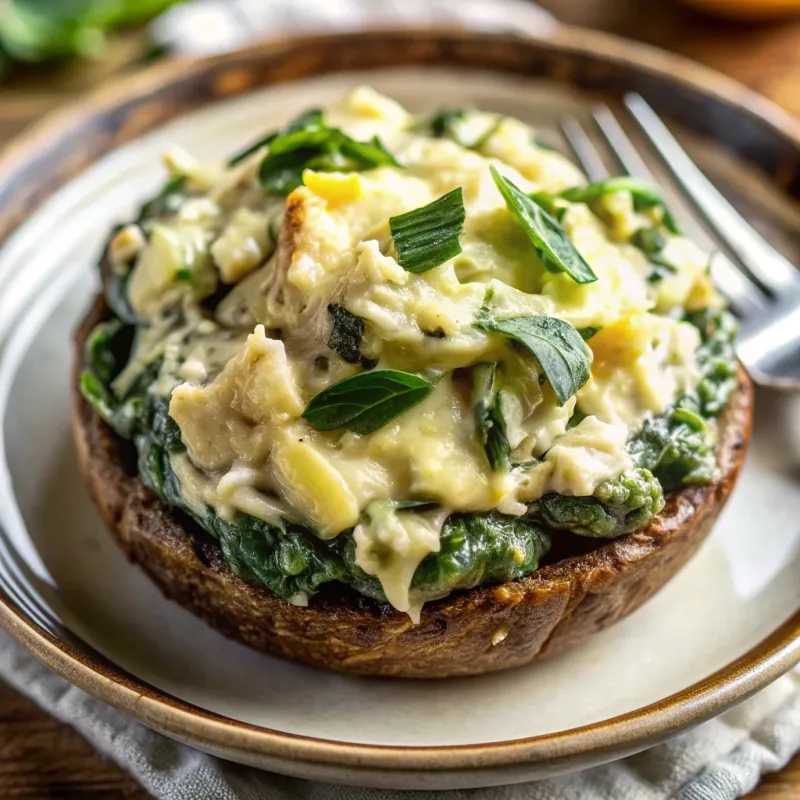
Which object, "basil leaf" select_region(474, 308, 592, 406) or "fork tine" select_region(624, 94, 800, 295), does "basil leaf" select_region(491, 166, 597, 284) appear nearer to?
"basil leaf" select_region(474, 308, 592, 406)

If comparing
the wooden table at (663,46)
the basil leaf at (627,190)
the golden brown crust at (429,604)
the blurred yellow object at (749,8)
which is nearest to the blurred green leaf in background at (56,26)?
the wooden table at (663,46)

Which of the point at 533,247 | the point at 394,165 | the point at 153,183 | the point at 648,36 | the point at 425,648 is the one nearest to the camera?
the point at 425,648

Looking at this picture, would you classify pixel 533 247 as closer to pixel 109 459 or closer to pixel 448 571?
pixel 448 571

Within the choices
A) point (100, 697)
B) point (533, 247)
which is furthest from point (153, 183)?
point (100, 697)

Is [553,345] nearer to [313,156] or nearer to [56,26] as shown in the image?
[313,156]

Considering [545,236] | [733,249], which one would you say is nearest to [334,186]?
[545,236]

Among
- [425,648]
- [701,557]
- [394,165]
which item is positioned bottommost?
[701,557]
